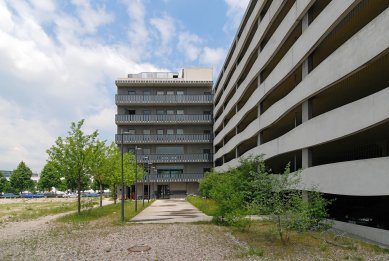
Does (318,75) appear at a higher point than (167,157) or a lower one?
higher

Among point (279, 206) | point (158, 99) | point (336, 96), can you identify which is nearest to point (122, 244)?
point (279, 206)

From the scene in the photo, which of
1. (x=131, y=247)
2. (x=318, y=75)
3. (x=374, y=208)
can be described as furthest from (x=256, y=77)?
(x=131, y=247)

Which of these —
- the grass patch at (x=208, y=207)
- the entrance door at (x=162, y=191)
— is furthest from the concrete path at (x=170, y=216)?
the entrance door at (x=162, y=191)

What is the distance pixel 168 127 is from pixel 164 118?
2486 millimetres

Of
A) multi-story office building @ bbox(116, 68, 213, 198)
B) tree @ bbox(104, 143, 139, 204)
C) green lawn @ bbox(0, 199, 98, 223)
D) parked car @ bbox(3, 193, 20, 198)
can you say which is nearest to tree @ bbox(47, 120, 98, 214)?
green lawn @ bbox(0, 199, 98, 223)

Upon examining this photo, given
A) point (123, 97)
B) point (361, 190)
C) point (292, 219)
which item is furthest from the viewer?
point (123, 97)

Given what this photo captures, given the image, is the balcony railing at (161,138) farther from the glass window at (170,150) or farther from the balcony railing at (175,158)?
the balcony railing at (175,158)

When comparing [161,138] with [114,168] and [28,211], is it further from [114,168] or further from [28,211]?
[28,211]

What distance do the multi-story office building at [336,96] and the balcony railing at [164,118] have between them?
98.8ft

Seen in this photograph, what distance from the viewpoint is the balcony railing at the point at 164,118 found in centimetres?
6397

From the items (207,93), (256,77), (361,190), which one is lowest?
(361,190)

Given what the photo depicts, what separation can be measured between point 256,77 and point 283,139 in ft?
33.1

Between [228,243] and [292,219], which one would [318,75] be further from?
[228,243]

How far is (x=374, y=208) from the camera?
66.0 feet
